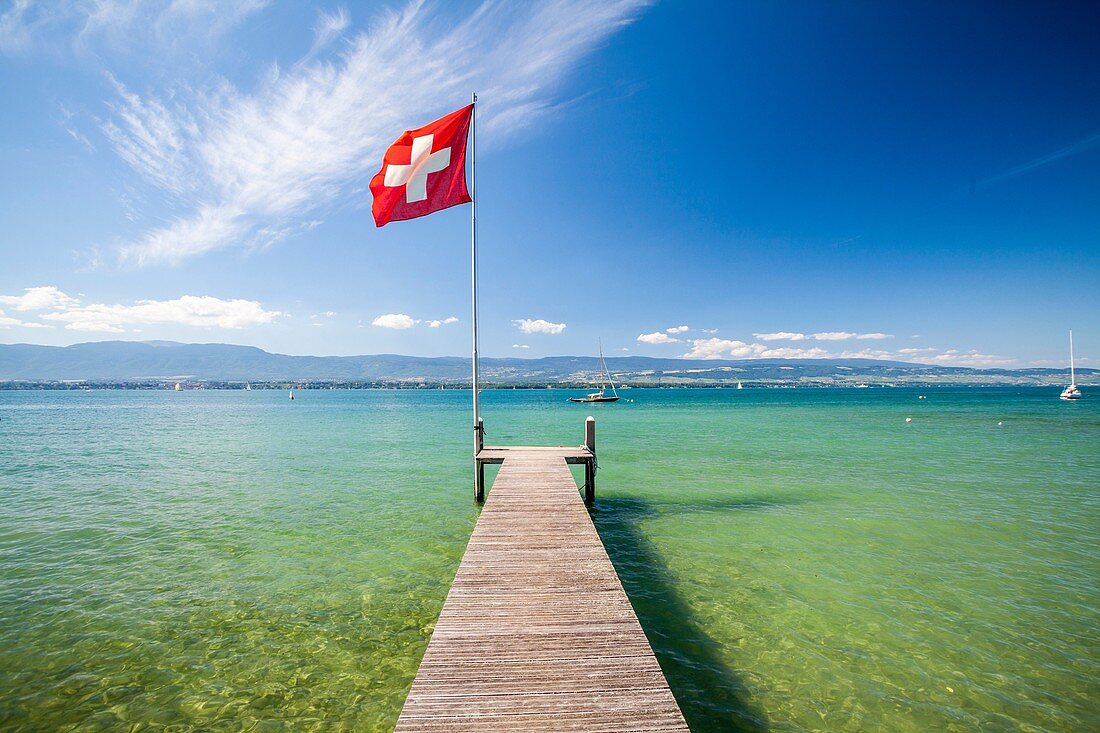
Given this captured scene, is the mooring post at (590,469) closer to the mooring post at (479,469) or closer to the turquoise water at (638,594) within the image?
the turquoise water at (638,594)

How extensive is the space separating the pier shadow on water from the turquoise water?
4 centimetres

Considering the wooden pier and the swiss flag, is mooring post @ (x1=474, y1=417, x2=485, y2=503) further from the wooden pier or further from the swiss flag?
the wooden pier

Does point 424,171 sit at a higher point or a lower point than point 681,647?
higher

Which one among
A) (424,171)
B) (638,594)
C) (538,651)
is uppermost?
(424,171)

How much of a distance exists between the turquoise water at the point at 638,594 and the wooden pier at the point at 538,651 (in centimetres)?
155

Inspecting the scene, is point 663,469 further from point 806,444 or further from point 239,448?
point 239,448

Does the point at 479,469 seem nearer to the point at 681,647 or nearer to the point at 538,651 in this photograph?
the point at 681,647

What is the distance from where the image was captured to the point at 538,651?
17.0ft

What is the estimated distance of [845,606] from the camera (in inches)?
346

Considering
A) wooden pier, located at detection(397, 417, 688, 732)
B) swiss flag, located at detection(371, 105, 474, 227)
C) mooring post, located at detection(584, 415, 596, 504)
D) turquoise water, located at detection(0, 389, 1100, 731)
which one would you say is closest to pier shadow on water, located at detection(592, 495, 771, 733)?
turquoise water, located at detection(0, 389, 1100, 731)

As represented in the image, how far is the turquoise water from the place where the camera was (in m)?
6.21

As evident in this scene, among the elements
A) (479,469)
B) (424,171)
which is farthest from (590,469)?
(424,171)

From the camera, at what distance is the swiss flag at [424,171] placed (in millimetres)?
13500

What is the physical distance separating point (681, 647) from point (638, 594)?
1.88 m
